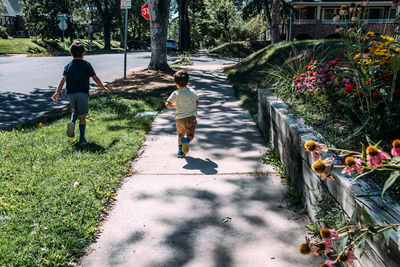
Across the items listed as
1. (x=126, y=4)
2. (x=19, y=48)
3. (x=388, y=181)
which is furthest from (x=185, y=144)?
(x=19, y=48)

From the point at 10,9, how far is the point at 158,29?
57.3 m

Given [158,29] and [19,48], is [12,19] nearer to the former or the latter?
[19,48]

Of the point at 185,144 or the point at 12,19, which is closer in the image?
the point at 185,144

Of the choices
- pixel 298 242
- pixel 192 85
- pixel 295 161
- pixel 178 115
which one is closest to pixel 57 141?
pixel 178 115

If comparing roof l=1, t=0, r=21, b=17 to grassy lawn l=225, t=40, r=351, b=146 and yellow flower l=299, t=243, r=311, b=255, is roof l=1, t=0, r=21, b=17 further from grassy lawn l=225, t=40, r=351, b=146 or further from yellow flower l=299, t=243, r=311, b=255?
yellow flower l=299, t=243, r=311, b=255

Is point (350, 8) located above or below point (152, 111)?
above

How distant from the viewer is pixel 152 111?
8461 millimetres

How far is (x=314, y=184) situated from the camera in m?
3.32

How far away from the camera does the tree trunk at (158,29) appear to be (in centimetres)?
1479

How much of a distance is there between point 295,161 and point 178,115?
1993 millimetres

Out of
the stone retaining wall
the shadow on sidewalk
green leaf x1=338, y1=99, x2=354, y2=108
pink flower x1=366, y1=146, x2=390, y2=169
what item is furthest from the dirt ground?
pink flower x1=366, y1=146, x2=390, y2=169

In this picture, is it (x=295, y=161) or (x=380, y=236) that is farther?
(x=295, y=161)

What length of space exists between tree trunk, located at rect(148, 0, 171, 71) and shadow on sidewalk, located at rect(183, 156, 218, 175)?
10.8 m

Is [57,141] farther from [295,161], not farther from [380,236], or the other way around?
[380,236]
